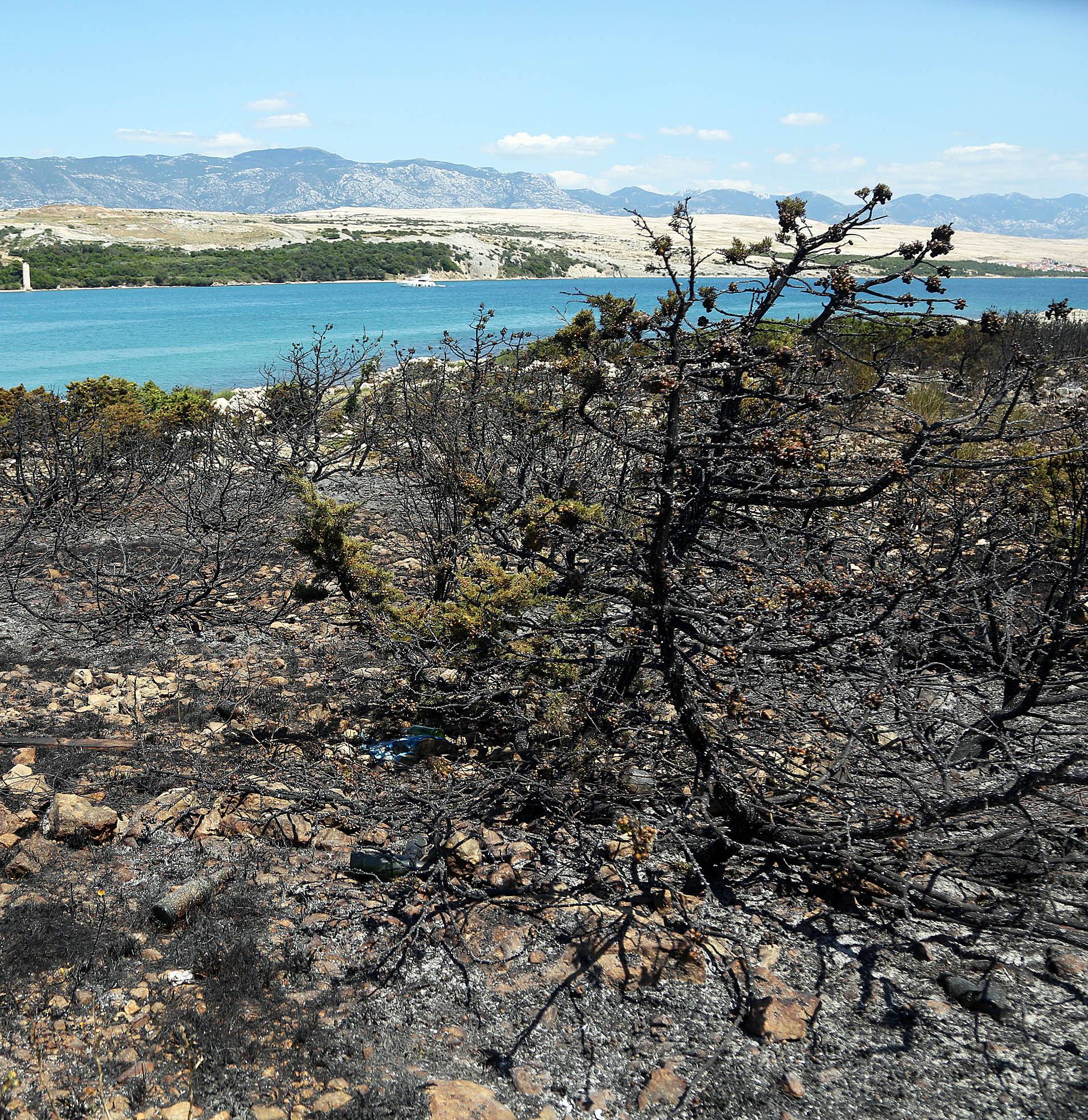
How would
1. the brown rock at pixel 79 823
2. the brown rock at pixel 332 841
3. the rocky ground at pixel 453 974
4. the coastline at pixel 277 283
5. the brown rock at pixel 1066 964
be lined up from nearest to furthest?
the rocky ground at pixel 453 974, the brown rock at pixel 1066 964, the brown rock at pixel 79 823, the brown rock at pixel 332 841, the coastline at pixel 277 283

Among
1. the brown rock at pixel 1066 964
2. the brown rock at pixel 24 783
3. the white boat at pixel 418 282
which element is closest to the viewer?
the brown rock at pixel 1066 964

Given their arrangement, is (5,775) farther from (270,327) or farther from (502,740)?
(270,327)

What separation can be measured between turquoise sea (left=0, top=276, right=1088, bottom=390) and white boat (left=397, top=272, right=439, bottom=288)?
4.52 feet

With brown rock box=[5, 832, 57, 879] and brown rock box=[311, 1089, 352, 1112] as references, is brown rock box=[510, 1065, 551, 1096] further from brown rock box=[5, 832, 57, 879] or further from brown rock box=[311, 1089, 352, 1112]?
brown rock box=[5, 832, 57, 879]

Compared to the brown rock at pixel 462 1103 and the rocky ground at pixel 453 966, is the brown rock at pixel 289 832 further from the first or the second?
the brown rock at pixel 462 1103

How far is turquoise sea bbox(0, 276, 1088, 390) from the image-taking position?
2659 cm

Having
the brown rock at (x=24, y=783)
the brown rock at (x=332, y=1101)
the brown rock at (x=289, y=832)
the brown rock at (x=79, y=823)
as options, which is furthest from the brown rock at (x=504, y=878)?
the brown rock at (x=24, y=783)

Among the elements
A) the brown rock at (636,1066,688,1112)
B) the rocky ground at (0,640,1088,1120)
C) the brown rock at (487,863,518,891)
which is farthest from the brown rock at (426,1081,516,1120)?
the brown rock at (487,863,518,891)

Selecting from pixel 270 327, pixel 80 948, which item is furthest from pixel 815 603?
pixel 270 327

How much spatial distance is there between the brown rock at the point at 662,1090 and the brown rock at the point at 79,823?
247 cm

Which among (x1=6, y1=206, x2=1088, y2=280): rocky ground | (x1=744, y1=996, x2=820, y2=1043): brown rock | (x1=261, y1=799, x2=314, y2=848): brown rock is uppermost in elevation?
(x1=6, y1=206, x2=1088, y2=280): rocky ground

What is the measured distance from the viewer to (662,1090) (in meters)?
2.49

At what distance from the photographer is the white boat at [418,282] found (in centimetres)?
6234

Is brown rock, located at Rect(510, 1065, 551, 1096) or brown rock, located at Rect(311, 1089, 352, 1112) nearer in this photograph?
brown rock, located at Rect(311, 1089, 352, 1112)
